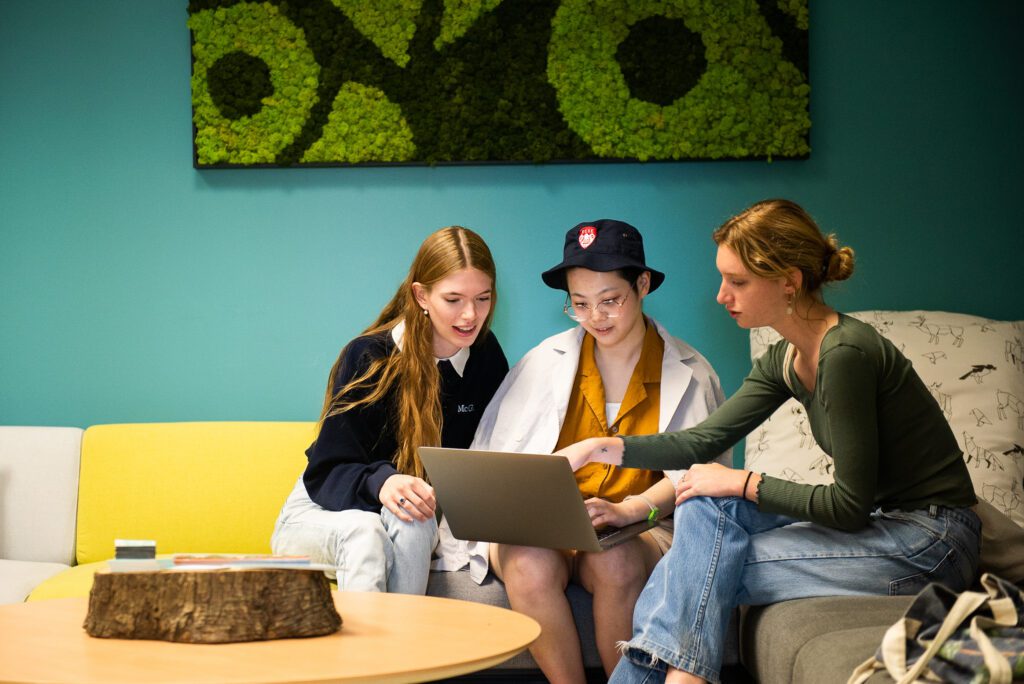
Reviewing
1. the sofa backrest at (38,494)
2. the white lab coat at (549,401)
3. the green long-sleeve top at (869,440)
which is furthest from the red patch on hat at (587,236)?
the sofa backrest at (38,494)

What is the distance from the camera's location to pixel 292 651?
1.42 meters

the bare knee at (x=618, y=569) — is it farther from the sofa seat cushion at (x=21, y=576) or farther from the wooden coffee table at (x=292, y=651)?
the sofa seat cushion at (x=21, y=576)

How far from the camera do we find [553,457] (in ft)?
6.20

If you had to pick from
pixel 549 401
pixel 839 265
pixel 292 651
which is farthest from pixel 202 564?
pixel 839 265

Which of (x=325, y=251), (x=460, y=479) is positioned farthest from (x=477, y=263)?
(x=325, y=251)

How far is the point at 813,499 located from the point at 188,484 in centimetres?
167

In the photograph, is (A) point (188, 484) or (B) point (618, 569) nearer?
(B) point (618, 569)

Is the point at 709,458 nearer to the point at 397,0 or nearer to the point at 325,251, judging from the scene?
the point at 325,251

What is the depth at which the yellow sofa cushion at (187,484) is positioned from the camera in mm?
2781

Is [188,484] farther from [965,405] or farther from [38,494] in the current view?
[965,405]

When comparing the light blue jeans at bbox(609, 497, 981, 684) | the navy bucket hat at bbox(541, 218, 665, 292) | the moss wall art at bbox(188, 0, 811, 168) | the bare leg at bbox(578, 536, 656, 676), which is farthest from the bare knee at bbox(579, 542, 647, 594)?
the moss wall art at bbox(188, 0, 811, 168)

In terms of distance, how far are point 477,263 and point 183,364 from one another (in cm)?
116

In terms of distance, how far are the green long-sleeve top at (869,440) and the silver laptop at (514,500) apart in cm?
34

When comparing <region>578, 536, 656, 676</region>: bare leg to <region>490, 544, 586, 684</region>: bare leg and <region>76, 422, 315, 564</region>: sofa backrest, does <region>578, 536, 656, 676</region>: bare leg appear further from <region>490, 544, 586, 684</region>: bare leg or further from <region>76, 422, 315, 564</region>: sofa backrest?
<region>76, 422, 315, 564</region>: sofa backrest
